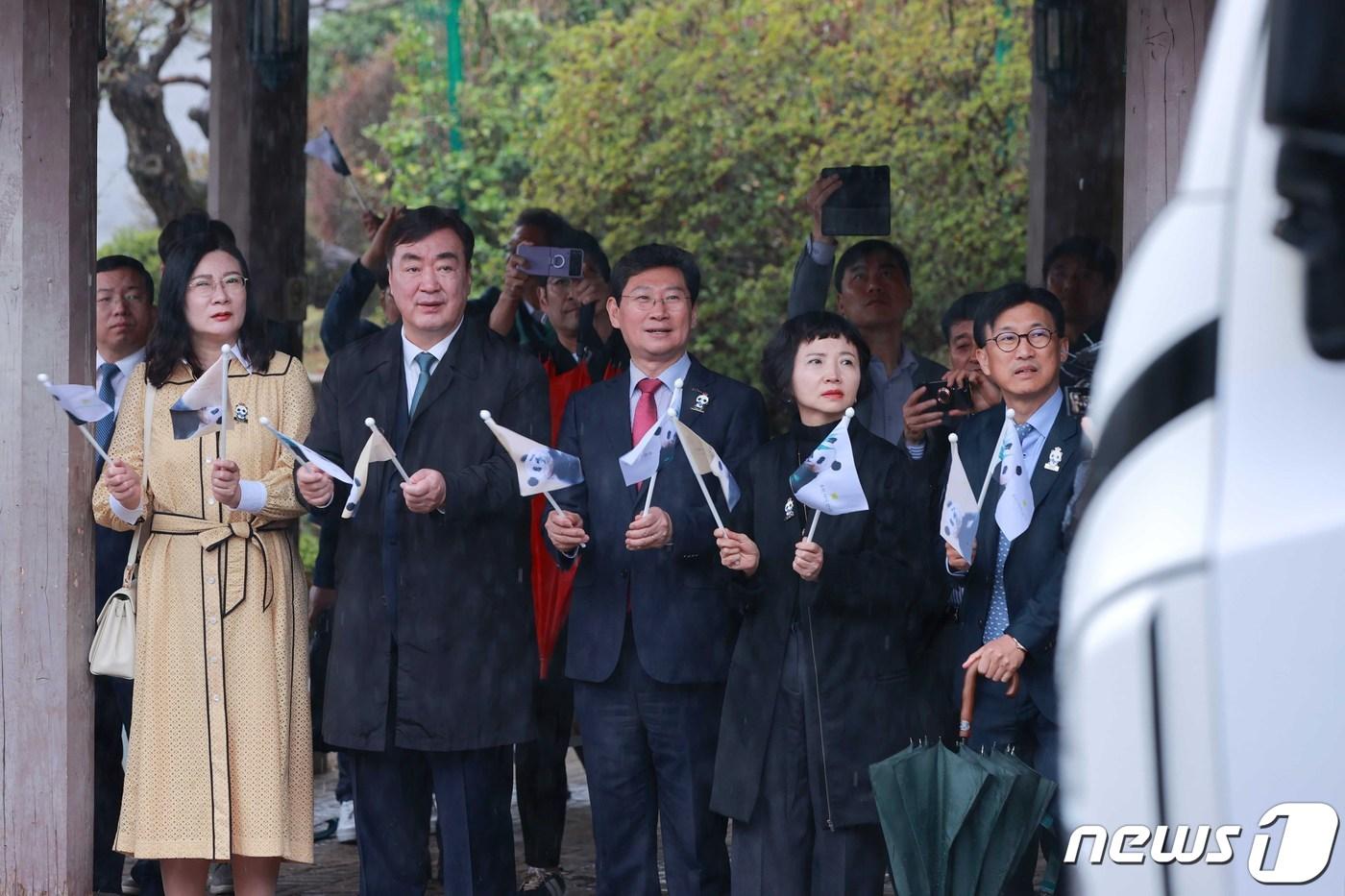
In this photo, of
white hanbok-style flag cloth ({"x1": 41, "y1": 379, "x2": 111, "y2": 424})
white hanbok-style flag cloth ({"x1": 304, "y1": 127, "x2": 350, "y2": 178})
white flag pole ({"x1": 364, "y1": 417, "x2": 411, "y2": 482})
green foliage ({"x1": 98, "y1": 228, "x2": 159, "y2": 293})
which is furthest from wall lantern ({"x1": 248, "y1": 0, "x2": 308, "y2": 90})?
green foliage ({"x1": 98, "y1": 228, "x2": 159, "y2": 293})

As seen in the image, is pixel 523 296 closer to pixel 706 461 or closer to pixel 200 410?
pixel 200 410

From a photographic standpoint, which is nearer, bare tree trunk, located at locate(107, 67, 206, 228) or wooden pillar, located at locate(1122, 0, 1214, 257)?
wooden pillar, located at locate(1122, 0, 1214, 257)

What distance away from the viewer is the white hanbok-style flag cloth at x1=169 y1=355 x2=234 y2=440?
202 inches

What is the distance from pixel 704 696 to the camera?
17.5 ft

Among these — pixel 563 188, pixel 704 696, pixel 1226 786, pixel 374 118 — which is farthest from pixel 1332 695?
pixel 374 118

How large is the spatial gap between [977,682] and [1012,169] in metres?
10.9

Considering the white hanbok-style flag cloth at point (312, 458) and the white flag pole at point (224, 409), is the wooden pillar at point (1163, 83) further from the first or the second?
the white flag pole at point (224, 409)

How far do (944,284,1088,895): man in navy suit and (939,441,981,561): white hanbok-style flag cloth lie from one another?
114 mm

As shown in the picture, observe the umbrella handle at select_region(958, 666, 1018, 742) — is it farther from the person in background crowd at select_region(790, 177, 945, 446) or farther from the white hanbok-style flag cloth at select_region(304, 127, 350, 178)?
the white hanbok-style flag cloth at select_region(304, 127, 350, 178)

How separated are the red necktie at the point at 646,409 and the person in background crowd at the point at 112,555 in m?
1.76

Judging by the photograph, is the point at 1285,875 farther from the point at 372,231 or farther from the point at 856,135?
the point at 856,135

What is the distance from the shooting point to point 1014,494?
15.8 ft

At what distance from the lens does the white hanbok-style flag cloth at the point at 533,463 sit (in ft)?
16.7

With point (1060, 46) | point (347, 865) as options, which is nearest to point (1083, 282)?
point (1060, 46)
